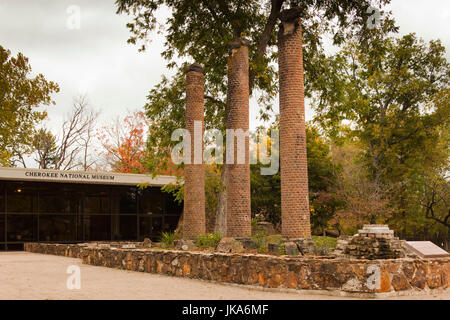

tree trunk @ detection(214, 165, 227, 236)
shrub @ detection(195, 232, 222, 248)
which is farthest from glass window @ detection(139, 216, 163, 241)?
shrub @ detection(195, 232, 222, 248)

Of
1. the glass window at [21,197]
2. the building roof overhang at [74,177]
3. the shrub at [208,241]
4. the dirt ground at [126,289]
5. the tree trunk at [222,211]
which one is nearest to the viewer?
the dirt ground at [126,289]

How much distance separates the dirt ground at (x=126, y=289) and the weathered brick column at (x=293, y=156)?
4103 mm

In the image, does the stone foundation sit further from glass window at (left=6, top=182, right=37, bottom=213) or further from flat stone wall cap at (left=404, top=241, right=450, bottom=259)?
glass window at (left=6, top=182, right=37, bottom=213)

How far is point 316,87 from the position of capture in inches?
917

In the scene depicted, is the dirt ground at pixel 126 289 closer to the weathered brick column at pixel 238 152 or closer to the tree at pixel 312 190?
the weathered brick column at pixel 238 152

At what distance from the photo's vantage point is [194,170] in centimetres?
1898

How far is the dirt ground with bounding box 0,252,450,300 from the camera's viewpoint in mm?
9898

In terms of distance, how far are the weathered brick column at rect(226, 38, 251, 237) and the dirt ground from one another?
3.77 m

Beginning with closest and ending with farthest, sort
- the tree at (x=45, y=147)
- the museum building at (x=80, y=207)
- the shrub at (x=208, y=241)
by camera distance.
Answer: the shrub at (x=208, y=241) → the museum building at (x=80, y=207) → the tree at (x=45, y=147)

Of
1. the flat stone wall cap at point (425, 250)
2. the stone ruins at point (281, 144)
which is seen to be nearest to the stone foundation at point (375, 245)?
the flat stone wall cap at point (425, 250)

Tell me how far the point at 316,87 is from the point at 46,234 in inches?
678

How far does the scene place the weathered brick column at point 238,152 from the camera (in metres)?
16.8
